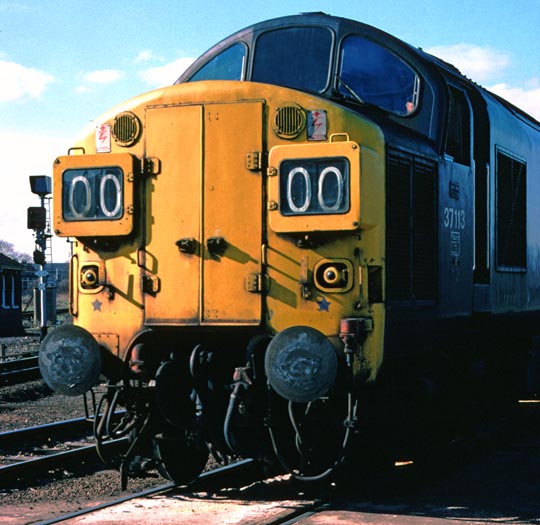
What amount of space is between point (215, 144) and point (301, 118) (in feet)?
2.24

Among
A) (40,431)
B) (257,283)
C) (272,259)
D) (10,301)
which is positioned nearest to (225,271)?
(257,283)

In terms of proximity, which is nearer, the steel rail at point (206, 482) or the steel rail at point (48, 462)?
the steel rail at point (206, 482)

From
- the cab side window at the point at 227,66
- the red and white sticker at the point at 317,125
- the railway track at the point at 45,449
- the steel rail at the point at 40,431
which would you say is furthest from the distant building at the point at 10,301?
the red and white sticker at the point at 317,125

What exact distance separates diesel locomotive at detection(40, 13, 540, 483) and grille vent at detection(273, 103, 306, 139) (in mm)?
11

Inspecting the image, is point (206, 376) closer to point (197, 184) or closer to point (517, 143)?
point (197, 184)

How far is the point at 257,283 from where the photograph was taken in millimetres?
7406

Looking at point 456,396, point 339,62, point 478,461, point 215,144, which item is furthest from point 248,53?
point 478,461

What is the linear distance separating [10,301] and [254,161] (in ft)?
116

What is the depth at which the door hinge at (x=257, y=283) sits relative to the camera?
7.40 meters

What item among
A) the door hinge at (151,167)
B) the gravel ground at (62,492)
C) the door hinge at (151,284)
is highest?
the door hinge at (151,167)

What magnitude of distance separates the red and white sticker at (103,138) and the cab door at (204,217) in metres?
0.40

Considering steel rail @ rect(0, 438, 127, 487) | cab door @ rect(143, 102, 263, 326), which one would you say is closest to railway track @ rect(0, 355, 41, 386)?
steel rail @ rect(0, 438, 127, 487)

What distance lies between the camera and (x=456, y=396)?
9086mm

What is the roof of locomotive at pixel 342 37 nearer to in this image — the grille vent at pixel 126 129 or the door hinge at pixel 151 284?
the grille vent at pixel 126 129
